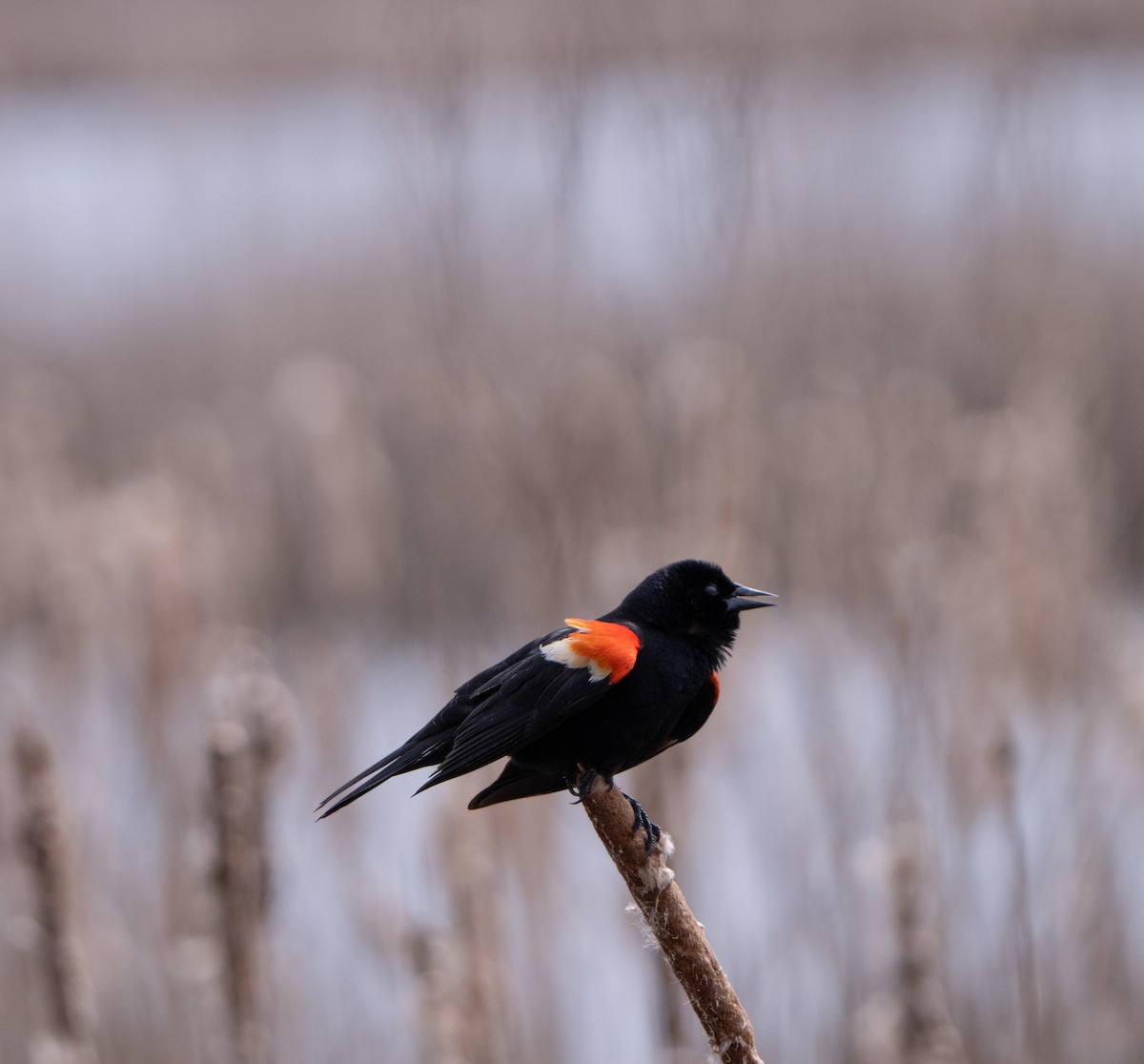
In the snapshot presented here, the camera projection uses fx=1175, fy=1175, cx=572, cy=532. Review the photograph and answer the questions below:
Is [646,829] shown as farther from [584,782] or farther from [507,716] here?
[507,716]

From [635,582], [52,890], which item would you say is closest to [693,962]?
[52,890]

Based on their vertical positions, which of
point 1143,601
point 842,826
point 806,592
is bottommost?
point 1143,601

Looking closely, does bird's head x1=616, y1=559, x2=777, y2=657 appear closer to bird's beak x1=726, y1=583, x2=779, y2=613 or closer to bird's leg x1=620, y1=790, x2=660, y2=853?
bird's beak x1=726, y1=583, x2=779, y2=613

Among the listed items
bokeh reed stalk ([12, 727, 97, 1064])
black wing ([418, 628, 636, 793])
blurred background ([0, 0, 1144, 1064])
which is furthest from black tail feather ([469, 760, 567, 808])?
bokeh reed stalk ([12, 727, 97, 1064])

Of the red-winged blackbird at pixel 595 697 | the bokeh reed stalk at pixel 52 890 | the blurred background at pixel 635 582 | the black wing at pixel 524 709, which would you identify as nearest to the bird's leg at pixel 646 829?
the red-winged blackbird at pixel 595 697

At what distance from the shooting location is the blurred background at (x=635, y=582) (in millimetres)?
1859

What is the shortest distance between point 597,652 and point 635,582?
114cm

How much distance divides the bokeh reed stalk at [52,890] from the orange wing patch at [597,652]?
91 centimetres

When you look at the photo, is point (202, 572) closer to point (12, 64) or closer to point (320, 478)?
point (320, 478)

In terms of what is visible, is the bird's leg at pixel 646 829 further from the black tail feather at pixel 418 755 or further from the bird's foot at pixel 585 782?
the black tail feather at pixel 418 755

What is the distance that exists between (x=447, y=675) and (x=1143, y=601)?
2.76 metres

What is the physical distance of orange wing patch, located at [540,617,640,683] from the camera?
1.02 m

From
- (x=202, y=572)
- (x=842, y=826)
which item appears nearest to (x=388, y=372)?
(x=202, y=572)

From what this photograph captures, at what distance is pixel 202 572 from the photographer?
2.65 m
